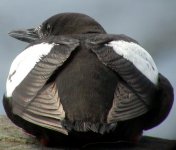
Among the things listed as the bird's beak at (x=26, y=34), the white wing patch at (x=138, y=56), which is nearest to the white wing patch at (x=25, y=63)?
the white wing patch at (x=138, y=56)

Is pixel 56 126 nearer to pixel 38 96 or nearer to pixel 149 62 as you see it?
pixel 38 96

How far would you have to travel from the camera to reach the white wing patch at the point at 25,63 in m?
5.52

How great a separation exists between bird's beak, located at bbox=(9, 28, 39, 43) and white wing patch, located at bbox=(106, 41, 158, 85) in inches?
65.5

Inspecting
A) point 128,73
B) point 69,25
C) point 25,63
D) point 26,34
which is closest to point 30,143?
point 25,63

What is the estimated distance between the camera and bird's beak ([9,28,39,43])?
732 cm

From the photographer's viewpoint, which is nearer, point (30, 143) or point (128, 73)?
point (128, 73)

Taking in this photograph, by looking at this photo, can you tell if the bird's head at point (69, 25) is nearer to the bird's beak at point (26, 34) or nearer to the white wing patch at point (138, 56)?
the bird's beak at point (26, 34)

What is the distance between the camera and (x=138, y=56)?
18.6ft

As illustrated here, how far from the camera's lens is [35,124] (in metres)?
5.28

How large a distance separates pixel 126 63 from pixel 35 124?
2.54 ft

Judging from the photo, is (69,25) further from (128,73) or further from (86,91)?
(86,91)

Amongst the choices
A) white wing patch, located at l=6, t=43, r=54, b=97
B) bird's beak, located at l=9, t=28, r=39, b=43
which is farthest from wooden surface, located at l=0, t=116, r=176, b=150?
bird's beak, located at l=9, t=28, r=39, b=43

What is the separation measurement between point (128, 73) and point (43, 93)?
61cm

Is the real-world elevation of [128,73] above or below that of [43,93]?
above
